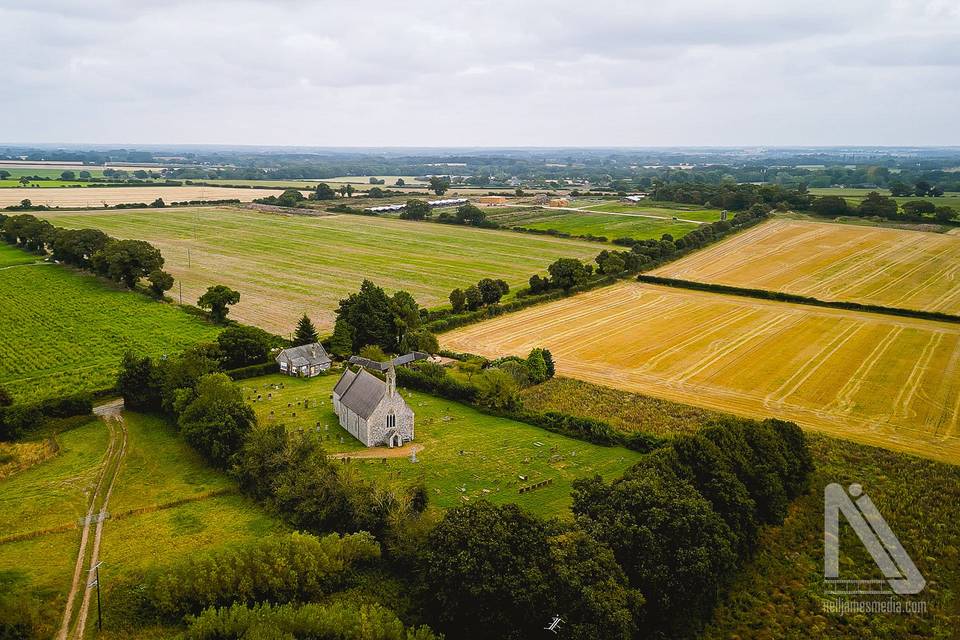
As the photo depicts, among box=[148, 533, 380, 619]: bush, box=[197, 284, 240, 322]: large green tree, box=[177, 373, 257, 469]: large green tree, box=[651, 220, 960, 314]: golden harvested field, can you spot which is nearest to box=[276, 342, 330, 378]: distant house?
box=[177, 373, 257, 469]: large green tree

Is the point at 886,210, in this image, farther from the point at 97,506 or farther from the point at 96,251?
the point at 97,506

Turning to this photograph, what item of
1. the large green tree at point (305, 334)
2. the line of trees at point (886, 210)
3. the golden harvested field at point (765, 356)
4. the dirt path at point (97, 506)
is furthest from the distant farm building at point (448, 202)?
the dirt path at point (97, 506)

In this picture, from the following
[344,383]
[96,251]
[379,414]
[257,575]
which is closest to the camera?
[257,575]

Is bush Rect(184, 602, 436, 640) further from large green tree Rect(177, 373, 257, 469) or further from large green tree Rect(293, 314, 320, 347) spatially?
large green tree Rect(293, 314, 320, 347)

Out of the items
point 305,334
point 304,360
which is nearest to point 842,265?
point 305,334

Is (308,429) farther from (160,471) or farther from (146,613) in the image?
(146,613)

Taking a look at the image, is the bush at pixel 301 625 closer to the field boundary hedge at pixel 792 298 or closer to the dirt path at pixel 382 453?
the dirt path at pixel 382 453

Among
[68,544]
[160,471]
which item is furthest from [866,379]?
[68,544]
